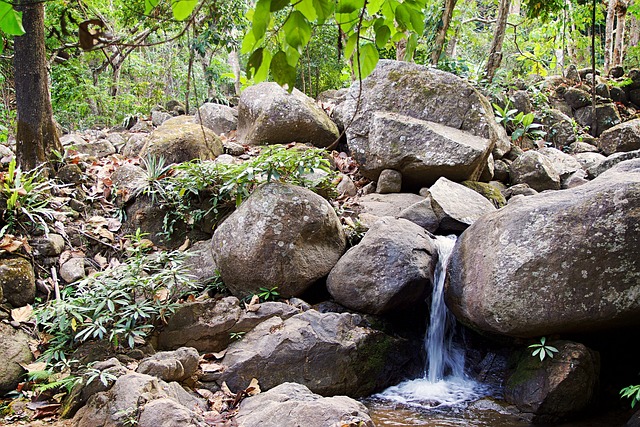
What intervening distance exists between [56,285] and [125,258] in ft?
3.14

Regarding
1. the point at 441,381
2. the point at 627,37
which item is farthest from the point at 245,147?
the point at 627,37

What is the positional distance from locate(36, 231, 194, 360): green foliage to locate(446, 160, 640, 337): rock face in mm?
3154

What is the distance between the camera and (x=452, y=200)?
681cm

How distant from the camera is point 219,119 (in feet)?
35.2

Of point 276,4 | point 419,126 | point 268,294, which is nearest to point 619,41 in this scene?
point 419,126

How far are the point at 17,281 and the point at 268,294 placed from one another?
2.63 m

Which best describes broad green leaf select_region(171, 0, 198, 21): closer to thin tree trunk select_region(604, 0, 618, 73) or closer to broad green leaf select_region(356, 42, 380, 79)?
broad green leaf select_region(356, 42, 380, 79)

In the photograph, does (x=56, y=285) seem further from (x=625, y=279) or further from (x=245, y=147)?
(x=625, y=279)

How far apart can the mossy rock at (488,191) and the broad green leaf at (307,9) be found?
6604 millimetres

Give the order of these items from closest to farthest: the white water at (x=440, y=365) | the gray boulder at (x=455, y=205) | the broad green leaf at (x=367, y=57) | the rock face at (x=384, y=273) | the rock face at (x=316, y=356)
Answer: the broad green leaf at (x=367, y=57), the rock face at (x=316, y=356), the white water at (x=440, y=365), the rock face at (x=384, y=273), the gray boulder at (x=455, y=205)

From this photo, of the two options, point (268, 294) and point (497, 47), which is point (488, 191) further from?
point (497, 47)

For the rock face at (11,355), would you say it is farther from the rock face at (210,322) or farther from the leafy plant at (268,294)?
the leafy plant at (268,294)

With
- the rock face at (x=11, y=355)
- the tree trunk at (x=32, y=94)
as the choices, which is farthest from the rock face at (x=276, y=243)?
the tree trunk at (x=32, y=94)

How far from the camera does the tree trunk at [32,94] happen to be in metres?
6.65
